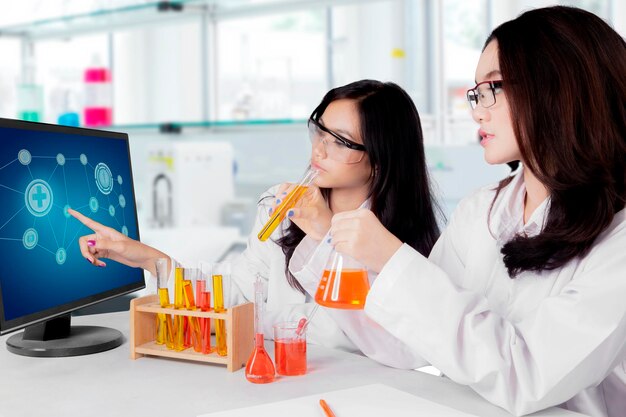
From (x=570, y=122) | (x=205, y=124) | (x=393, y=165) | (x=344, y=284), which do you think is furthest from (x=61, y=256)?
(x=205, y=124)

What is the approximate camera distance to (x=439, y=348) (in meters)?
1.34

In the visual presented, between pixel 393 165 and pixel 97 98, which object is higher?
pixel 97 98

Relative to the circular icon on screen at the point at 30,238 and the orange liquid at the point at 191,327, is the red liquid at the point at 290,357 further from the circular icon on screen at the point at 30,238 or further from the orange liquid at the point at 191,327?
the circular icon on screen at the point at 30,238

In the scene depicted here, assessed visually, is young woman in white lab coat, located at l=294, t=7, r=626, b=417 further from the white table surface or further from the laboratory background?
the laboratory background

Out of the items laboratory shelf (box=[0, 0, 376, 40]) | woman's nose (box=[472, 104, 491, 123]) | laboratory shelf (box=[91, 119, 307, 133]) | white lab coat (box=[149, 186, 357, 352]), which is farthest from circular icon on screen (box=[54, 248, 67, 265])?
laboratory shelf (box=[0, 0, 376, 40])

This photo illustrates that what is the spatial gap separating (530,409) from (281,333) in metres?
0.48

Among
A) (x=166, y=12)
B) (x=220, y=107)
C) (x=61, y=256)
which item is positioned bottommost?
(x=61, y=256)

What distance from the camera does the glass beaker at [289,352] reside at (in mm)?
1510

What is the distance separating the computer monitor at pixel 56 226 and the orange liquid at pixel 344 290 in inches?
21.2

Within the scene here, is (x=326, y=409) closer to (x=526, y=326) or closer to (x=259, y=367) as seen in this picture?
(x=259, y=367)

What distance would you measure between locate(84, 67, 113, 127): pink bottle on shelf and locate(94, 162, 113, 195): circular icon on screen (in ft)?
7.67

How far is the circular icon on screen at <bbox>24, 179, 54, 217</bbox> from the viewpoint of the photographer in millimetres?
1560

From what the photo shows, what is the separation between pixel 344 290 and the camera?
1.45m

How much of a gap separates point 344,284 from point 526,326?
32 cm
